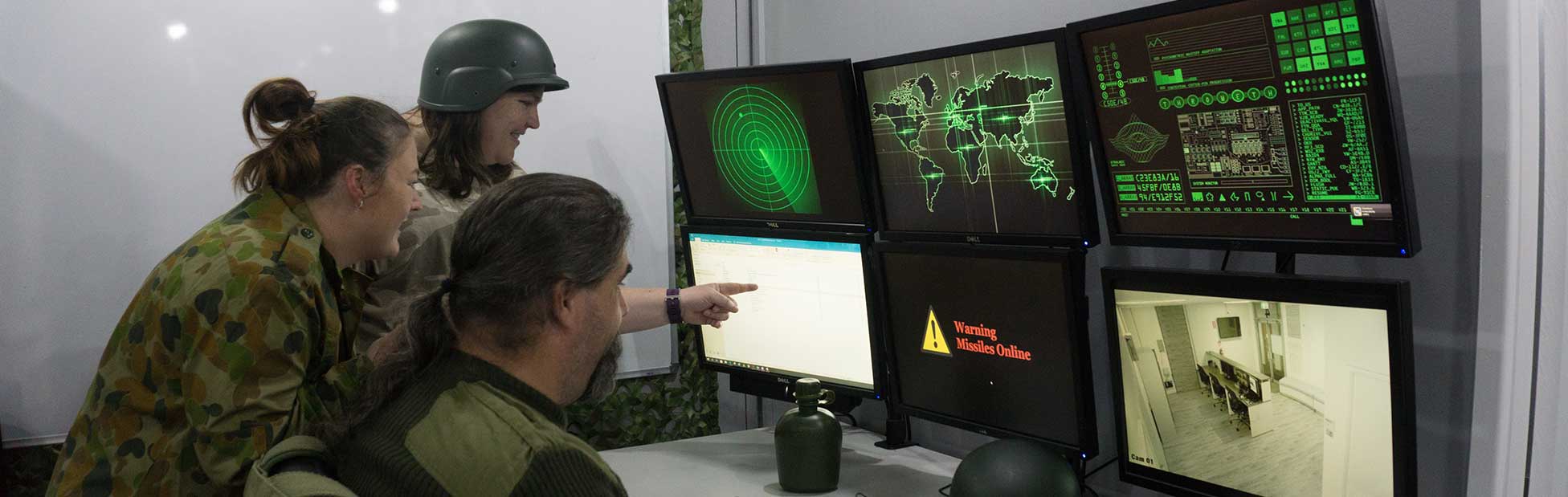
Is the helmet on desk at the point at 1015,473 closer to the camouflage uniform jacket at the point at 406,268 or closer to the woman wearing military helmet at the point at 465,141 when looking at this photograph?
the woman wearing military helmet at the point at 465,141

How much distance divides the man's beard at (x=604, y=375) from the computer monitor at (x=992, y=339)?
29.5 inches

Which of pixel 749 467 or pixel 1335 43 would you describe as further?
pixel 749 467

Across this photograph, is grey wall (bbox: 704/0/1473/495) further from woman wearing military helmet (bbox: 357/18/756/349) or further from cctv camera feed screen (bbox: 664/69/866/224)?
woman wearing military helmet (bbox: 357/18/756/349)

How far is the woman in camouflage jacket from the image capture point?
1437 millimetres

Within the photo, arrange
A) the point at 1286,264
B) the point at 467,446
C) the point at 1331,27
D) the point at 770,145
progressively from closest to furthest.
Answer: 1. the point at 467,446
2. the point at 1331,27
3. the point at 1286,264
4. the point at 770,145

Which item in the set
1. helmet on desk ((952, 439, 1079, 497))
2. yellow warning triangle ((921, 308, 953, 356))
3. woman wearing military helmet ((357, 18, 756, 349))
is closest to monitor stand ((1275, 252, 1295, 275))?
helmet on desk ((952, 439, 1079, 497))

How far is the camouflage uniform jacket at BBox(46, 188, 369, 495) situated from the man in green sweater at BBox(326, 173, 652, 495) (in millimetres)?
249

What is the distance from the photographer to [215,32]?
2.40 meters

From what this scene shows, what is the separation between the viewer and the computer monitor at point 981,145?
1.81 m

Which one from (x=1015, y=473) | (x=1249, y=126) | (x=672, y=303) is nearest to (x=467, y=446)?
(x=1015, y=473)

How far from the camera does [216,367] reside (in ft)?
4.68

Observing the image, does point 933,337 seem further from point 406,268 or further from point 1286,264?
point 406,268

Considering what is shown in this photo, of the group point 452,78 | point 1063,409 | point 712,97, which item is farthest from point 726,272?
point 1063,409

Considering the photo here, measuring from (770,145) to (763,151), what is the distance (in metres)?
0.02
